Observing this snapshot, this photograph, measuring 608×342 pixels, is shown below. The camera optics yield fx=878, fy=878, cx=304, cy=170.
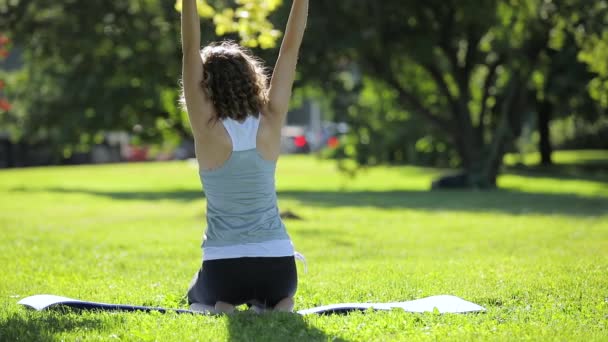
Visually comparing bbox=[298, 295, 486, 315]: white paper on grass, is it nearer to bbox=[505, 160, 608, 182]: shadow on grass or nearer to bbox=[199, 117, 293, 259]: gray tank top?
bbox=[199, 117, 293, 259]: gray tank top

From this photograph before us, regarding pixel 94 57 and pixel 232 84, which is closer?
pixel 232 84

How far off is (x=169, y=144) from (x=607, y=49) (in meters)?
17.5

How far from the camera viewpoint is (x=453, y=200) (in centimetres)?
1917

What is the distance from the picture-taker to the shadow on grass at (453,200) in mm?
16734

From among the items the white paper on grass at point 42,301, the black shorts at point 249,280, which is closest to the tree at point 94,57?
the white paper on grass at point 42,301

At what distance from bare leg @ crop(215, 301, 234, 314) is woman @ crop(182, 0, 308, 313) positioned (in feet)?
0.49

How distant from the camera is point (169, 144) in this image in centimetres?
3044

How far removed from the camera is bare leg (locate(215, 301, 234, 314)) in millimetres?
5191

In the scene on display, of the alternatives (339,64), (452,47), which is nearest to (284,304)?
(339,64)

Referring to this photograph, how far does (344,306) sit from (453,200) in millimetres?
13935

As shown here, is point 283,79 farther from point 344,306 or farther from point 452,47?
point 452,47

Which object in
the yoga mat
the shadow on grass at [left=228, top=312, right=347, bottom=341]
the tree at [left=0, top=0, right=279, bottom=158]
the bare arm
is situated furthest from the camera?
the tree at [left=0, top=0, right=279, bottom=158]

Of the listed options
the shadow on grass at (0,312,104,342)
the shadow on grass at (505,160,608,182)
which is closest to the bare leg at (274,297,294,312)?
the shadow on grass at (0,312,104,342)

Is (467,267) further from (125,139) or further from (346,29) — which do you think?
(125,139)
